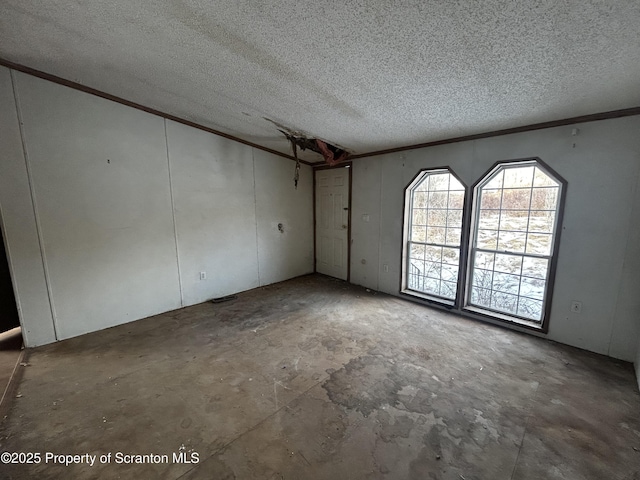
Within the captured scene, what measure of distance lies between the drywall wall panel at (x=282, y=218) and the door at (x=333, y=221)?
208mm

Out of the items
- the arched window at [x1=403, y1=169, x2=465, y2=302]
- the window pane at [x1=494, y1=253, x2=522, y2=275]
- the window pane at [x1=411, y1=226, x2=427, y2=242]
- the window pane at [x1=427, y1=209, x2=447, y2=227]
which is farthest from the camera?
the window pane at [x1=411, y1=226, x2=427, y2=242]

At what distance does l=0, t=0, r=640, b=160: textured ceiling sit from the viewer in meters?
1.40

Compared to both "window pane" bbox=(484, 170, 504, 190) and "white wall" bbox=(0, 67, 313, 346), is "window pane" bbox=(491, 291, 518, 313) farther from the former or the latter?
"white wall" bbox=(0, 67, 313, 346)

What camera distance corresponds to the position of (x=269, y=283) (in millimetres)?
4648

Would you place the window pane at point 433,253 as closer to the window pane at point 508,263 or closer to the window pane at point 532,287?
the window pane at point 508,263

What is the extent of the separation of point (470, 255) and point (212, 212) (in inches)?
142

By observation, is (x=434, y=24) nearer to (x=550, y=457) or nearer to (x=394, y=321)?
(x=550, y=457)

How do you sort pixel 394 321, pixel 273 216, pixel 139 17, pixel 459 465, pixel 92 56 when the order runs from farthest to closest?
1. pixel 273 216
2. pixel 394 321
3. pixel 92 56
4. pixel 139 17
5. pixel 459 465

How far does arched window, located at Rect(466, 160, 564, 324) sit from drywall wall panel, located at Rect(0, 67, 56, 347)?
4.80 meters

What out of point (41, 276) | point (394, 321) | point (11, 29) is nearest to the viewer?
point (11, 29)

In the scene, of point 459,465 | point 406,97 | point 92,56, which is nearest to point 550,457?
point 459,465

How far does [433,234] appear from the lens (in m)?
3.62

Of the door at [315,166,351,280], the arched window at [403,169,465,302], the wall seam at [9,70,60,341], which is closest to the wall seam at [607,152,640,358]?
the arched window at [403,169,465,302]

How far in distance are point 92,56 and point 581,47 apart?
3602mm
